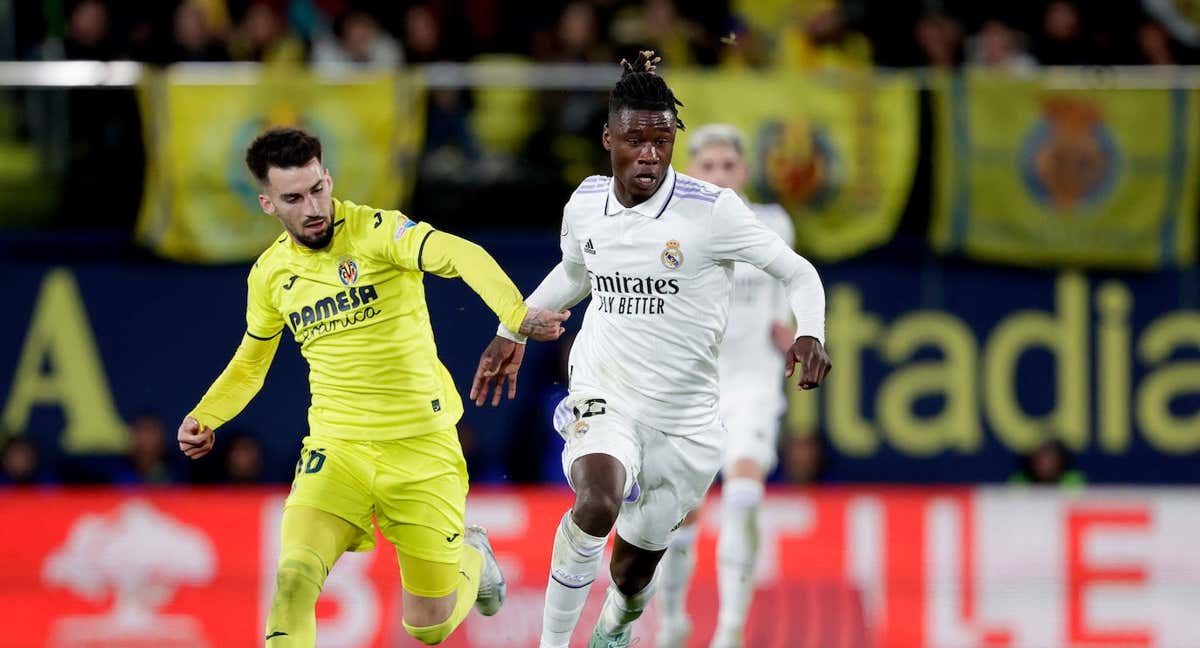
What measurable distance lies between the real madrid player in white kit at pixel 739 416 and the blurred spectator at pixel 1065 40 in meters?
4.66

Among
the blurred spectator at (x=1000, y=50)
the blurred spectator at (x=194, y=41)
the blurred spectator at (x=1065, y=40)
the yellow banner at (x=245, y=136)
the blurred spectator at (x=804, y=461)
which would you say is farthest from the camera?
the blurred spectator at (x=1000, y=50)

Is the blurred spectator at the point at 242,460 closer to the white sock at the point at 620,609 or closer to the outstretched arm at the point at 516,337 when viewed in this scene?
the white sock at the point at 620,609

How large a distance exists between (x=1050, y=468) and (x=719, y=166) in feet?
18.1

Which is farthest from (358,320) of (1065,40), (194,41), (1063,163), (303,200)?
(1065,40)

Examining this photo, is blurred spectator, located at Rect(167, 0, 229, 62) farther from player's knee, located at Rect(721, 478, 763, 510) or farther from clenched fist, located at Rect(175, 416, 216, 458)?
clenched fist, located at Rect(175, 416, 216, 458)

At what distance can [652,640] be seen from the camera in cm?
1027

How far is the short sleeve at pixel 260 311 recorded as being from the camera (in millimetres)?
7258

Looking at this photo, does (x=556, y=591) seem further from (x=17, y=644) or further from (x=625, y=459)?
(x=17, y=644)

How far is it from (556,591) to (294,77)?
251 inches

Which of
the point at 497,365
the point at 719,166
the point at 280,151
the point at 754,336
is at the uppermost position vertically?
the point at 280,151

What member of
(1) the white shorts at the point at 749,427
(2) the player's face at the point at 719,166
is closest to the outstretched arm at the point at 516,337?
(2) the player's face at the point at 719,166

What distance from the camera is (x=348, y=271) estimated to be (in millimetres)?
7125

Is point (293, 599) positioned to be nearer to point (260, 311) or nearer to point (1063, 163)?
point (260, 311)

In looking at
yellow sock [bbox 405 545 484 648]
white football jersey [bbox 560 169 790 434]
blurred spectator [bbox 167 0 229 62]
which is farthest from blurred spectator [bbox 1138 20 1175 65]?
yellow sock [bbox 405 545 484 648]
